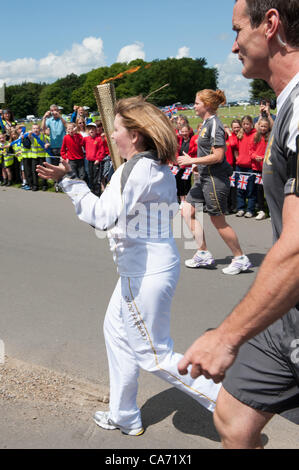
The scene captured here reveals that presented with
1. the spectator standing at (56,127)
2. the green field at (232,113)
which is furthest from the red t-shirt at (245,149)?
the green field at (232,113)

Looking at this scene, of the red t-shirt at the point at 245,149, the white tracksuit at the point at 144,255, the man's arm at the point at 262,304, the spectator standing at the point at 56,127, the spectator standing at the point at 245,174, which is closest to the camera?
the man's arm at the point at 262,304

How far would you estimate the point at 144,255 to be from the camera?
2.72m

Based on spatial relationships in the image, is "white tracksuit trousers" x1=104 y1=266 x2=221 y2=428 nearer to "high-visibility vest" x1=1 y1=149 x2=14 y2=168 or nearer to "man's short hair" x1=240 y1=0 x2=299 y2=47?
"man's short hair" x1=240 y1=0 x2=299 y2=47

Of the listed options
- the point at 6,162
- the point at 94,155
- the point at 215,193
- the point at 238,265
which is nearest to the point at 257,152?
the point at 215,193

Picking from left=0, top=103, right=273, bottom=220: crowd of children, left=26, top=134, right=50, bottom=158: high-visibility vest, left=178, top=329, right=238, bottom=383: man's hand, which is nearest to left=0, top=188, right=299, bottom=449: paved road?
left=0, top=103, right=273, bottom=220: crowd of children

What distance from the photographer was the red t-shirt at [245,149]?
9.46 m

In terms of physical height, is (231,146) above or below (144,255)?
above

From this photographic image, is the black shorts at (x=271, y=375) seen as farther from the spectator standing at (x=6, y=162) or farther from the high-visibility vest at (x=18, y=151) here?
the spectator standing at (x=6, y=162)

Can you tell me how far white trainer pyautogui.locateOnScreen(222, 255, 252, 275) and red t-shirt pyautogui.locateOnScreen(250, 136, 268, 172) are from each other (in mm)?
3674

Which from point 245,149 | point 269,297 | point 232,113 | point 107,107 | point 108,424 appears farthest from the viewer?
point 232,113

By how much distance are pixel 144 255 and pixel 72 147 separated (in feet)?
31.9

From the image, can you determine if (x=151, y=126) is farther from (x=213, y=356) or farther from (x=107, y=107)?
(x=213, y=356)

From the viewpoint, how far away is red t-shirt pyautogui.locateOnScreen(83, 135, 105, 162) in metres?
11.9

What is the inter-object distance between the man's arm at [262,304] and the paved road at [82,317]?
148 cm
